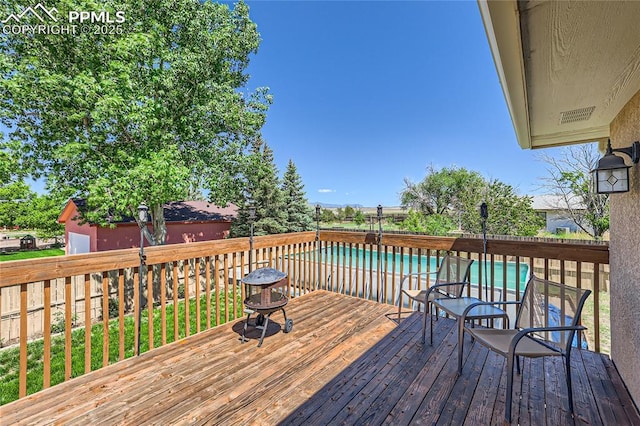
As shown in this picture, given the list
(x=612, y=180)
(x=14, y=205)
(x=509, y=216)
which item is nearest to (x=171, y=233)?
(x=14, y=205)

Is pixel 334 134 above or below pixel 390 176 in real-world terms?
above

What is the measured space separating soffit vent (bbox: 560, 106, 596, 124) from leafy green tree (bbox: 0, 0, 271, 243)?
836 cm

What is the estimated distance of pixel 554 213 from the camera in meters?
13.6

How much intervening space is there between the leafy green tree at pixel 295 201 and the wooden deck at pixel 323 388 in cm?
1718

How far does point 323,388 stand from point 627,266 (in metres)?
2.48

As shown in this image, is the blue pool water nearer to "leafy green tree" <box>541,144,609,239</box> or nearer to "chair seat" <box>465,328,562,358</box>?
"chair seat" <box>465,328,562,358</box>

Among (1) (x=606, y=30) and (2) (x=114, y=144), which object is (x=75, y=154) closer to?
(2) (x=114, y=144)

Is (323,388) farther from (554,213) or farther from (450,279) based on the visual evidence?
(554,213)

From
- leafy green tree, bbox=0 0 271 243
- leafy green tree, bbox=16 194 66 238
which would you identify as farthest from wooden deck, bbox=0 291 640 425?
leafy green tree, bbox=16 194 66 238

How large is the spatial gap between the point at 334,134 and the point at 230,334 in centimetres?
2142

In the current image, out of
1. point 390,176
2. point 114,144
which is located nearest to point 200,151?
point 114,144

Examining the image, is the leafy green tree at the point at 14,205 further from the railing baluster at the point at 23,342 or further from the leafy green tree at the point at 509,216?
the leafy green tree at the point at 509,216

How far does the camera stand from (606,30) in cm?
129

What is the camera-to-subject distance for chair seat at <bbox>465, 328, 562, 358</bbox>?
1.88 m
